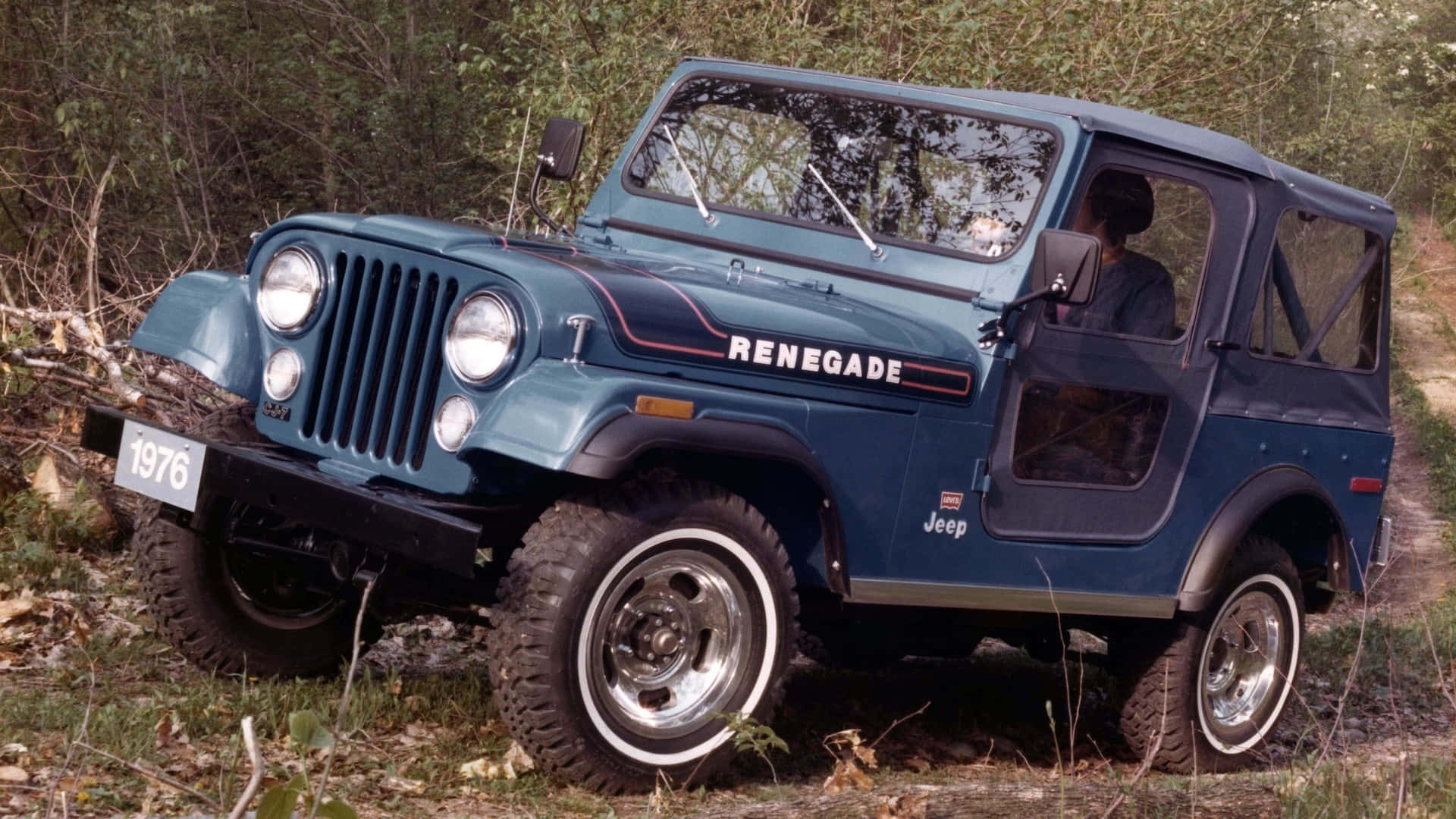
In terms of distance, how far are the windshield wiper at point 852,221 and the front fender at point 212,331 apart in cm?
180

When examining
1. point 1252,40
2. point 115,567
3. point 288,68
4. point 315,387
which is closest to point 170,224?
point 288,68

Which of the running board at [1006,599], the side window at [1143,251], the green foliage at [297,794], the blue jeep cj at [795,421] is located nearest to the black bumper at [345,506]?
the blue jeep cj at [795,421]

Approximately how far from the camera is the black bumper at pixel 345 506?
355cm

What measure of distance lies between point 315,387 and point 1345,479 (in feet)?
12.1

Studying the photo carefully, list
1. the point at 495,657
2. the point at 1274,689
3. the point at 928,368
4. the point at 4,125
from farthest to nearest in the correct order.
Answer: the point at 4,125 < the point at 1274,689 < the point at 928,368 < the point at 495,657

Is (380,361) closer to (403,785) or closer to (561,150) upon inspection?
(403,785)

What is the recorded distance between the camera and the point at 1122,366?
191 inches

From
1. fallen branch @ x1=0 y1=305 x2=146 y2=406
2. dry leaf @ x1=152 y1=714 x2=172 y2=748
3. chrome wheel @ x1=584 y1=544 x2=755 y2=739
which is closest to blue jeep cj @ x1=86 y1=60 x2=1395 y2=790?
chrome wheel @ x1=584 y1=544 x2=755 y2=739

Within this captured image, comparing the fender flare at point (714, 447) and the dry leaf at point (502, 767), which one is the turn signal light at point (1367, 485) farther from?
the dry leaf at point (502, 767)

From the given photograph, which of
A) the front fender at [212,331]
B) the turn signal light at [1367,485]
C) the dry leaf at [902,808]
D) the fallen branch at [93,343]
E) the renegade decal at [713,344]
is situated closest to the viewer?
the dry leaf at [902,808]

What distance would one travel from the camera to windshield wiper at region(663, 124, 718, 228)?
5.10 metres

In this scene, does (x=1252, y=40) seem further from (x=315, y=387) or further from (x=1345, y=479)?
(x=315, y=387)

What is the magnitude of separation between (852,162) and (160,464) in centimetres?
232

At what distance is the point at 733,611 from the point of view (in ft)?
13.0
